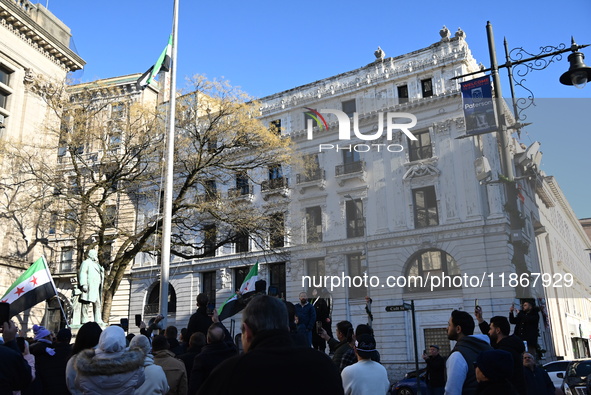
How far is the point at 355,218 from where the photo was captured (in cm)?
2820

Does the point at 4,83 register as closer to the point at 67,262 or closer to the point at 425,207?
the point at 67,262

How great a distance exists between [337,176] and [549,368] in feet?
49.4

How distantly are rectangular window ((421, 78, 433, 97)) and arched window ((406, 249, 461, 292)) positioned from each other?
916 cm

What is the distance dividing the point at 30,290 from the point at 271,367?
11.8 meters

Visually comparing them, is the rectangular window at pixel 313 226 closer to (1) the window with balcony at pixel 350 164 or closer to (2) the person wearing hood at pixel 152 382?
(1) the window with balcony at pixel 350 164

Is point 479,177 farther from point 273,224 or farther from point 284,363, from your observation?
point 284,363

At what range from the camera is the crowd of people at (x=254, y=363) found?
2500mm

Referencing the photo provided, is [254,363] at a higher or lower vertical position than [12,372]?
higher

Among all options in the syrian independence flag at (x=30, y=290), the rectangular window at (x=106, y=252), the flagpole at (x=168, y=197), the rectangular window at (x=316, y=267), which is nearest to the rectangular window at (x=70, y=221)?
the rectangular window at (x=106, y=252)

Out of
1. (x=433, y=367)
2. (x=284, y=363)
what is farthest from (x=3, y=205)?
(x=284, y=363)

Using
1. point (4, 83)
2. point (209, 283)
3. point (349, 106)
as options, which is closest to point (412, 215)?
point (349, 106)

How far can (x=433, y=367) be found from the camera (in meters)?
13.1

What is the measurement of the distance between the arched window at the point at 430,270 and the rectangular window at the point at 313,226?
518 centimetres

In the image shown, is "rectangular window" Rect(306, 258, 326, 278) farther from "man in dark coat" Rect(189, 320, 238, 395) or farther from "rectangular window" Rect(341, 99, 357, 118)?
"man in dark coat" Rect(189, 320, 238, 395)
